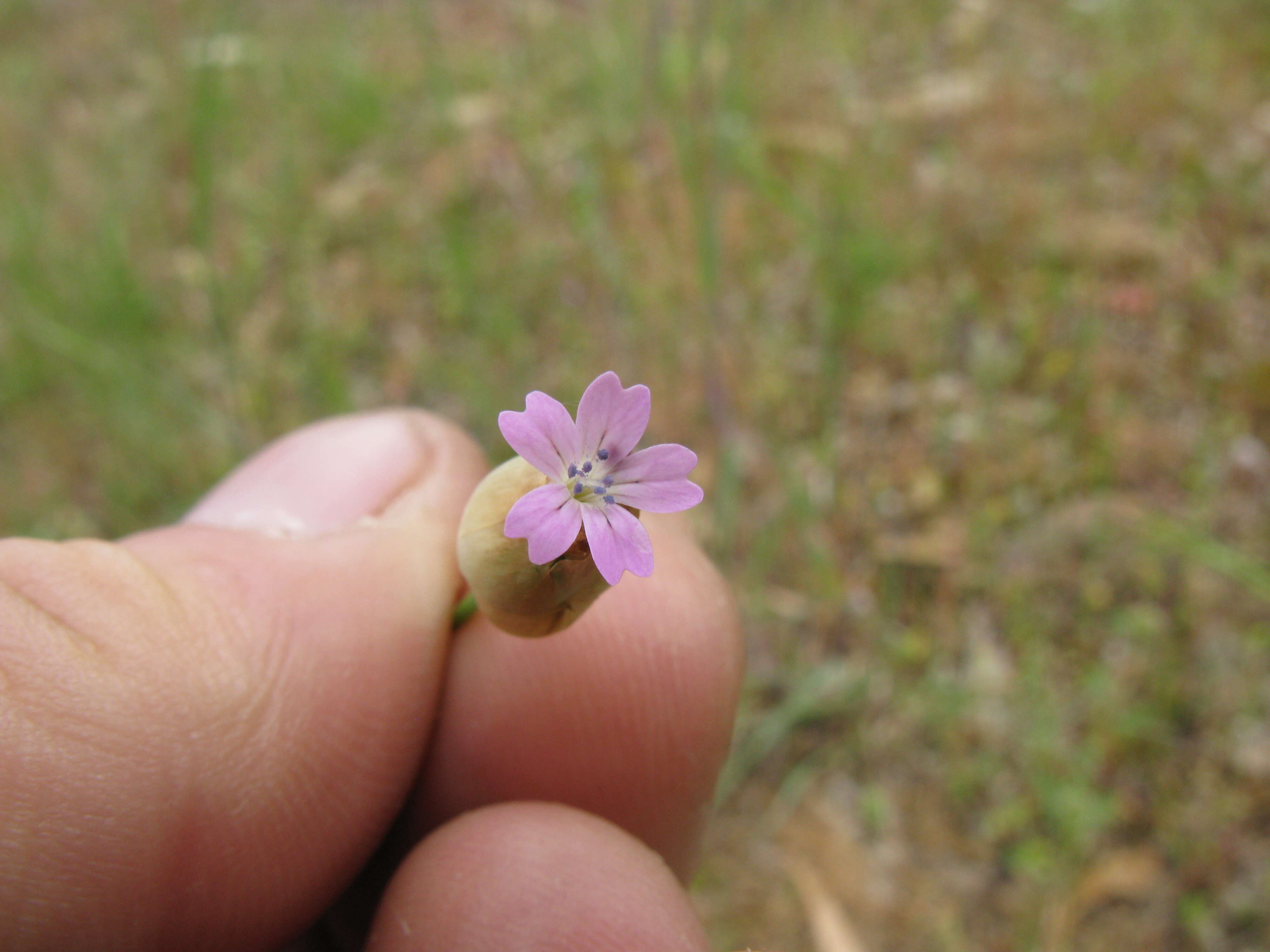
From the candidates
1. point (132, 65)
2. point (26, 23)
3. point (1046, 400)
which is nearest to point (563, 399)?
point (1046, 400)

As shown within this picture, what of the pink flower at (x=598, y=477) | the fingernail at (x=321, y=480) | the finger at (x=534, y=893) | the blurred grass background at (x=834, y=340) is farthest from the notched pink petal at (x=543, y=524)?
the blurred grass background at (x=834, y=340)

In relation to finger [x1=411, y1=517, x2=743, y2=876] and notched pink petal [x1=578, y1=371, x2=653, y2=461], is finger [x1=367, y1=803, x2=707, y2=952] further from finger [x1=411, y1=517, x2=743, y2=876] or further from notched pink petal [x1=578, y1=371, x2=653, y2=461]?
notched pink petal [x1=578, y1=371, x2=653, y2=461]

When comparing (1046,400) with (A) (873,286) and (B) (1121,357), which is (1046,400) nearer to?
(B) (1121,357)

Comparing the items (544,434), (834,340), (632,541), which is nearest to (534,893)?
(632,541)

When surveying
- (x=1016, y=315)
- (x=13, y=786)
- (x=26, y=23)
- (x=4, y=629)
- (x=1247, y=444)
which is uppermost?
(x=26, y=23)

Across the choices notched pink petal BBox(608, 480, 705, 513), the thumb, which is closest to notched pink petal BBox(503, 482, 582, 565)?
notched pink petal BBox(608, 480, 705, 513)

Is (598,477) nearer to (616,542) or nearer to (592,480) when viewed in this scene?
(592,480)

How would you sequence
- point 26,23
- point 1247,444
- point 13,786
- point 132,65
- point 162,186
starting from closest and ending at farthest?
point 13,786 → point 1247,444 → point 162,186 → point 132,65 → point 26,23
